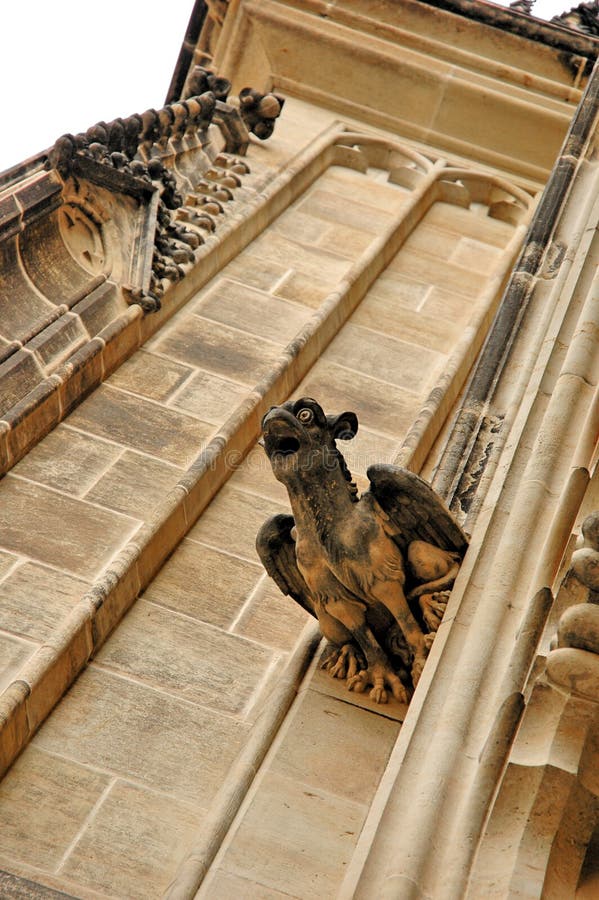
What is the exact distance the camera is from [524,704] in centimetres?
430

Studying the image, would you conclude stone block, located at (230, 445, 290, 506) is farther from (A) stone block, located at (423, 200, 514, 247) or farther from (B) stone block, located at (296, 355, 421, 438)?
(A) stone block, located at (423, 200, 514, 247)

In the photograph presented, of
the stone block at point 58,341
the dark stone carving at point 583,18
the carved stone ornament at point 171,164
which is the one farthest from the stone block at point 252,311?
the dark stone carving at point 583,18

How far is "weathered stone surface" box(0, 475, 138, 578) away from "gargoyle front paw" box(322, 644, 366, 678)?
1171mm

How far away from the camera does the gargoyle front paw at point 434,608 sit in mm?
4953

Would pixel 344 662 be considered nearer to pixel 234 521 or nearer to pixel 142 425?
pixel 234 521

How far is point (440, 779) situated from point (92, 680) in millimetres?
1913

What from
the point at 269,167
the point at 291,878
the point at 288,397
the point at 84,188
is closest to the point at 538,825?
the point at 291,878

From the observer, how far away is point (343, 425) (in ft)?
17.3

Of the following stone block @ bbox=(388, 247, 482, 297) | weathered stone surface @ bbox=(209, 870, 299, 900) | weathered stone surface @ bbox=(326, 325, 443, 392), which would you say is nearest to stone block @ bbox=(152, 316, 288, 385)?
weathered stone surface @ bbox=(326, 325, 443, 392)

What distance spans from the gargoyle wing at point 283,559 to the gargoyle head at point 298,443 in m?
0.33

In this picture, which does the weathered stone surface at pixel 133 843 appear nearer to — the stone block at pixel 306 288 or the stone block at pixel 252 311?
the stone block at pixel 252 311

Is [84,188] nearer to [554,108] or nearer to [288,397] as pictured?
[288,397]

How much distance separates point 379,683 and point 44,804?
1.20 meters

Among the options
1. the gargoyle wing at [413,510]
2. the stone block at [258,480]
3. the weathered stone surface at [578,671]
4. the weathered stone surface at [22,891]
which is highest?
the weathered stone surface at [578,671]
